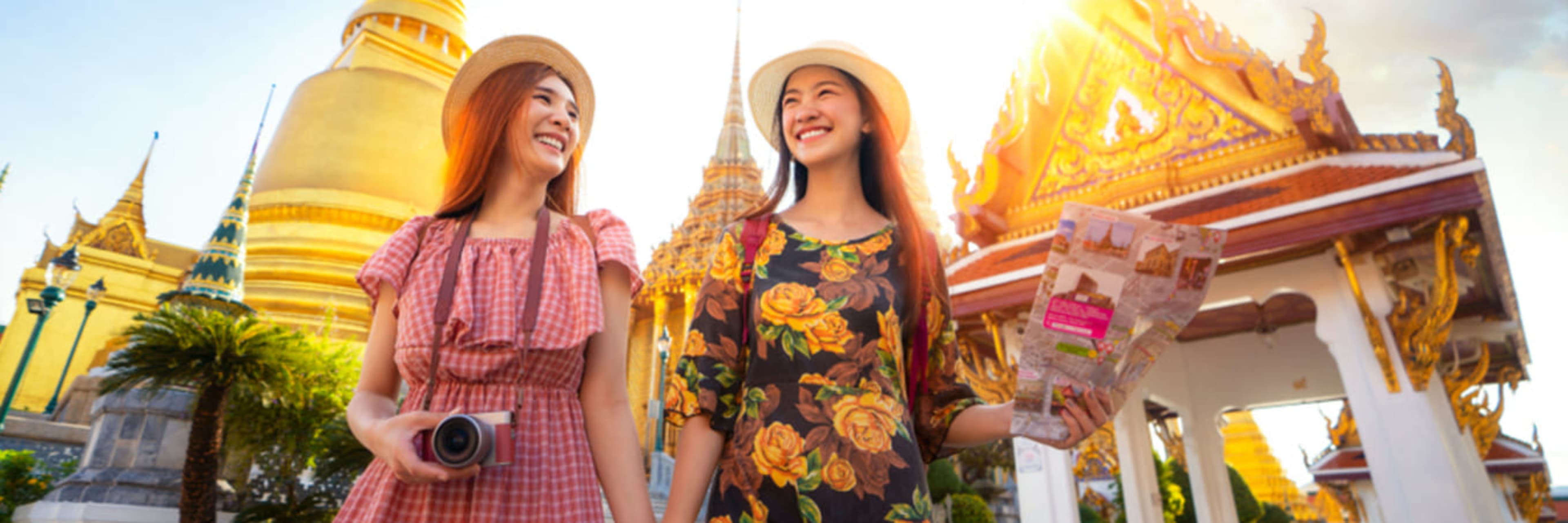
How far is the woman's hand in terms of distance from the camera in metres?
1.47

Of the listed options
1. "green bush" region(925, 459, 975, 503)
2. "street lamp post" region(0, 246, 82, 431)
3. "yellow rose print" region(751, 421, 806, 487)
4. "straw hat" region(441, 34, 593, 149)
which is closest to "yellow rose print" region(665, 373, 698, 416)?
"yellow rose print" region(751, 421, 806, 487)

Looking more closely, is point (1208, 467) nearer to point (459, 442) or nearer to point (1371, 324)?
point (1371, 324)

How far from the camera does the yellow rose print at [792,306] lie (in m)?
1.59

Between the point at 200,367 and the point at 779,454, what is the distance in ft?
18.4

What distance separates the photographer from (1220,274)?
5.33m

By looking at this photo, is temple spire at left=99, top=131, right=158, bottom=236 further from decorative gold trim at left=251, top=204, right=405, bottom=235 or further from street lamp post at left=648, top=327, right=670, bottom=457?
street lamp post at left=648, top=327, right=670, bottom=457

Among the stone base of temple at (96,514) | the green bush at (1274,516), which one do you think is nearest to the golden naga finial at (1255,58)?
the stone base of temple at (96,514)

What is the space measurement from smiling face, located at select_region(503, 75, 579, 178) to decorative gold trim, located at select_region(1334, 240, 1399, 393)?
4.60m

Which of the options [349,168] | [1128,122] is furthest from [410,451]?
[349,168]

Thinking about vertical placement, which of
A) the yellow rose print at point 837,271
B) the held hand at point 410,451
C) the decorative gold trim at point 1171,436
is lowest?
the held hand at point 410,451

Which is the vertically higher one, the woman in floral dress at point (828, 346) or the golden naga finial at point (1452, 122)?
the golden naga finial at point (1452, 122)

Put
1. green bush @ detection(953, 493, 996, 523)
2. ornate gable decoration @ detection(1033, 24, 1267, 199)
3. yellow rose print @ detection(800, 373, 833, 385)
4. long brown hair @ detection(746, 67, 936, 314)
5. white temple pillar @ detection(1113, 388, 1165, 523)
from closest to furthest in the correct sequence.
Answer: yellow rose print @ detection(800, 373, 833, 385) → long brown hair @ detection(746, 67, 936, 314) → ornate gable decoration @ detection(1033, 24, 1267, 199) → white temple pillar @ detection(1113, 388, 1165, 523) → green bush @ detection(953, 493, 996, 523)

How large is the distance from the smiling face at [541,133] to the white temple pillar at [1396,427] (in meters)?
4.64

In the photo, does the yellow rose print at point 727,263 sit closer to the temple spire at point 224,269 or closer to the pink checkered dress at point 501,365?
the pink checkered dress at point 501,365
